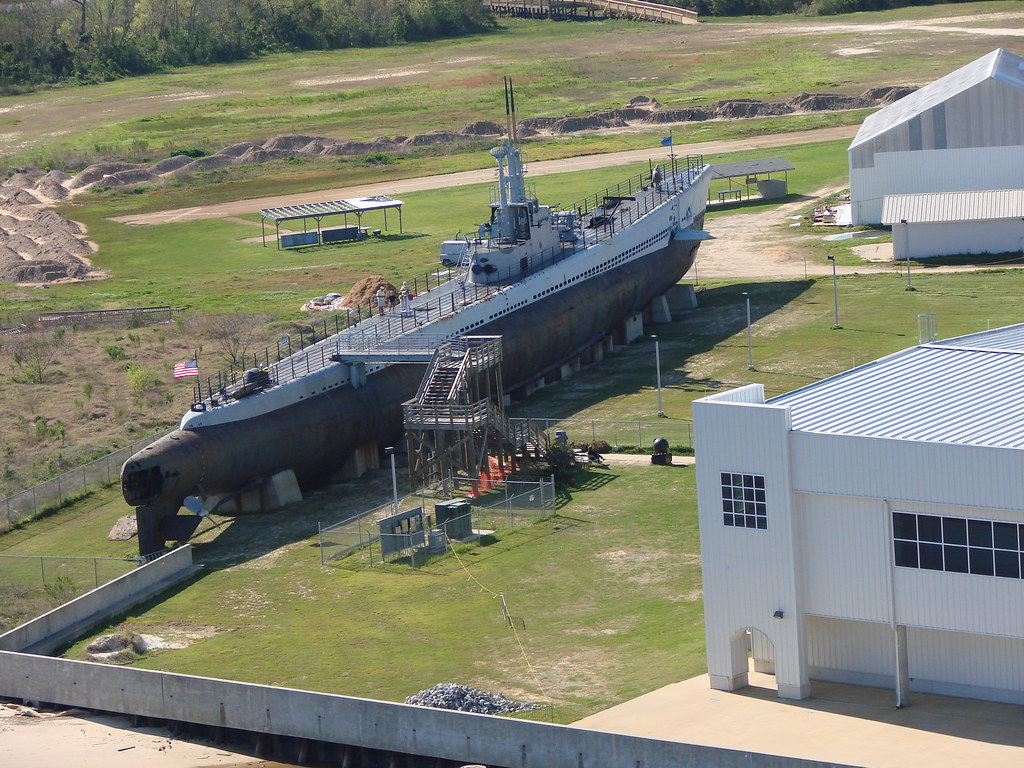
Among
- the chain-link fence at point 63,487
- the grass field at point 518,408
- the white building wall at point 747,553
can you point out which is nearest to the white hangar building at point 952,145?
the grass field at point 518,408

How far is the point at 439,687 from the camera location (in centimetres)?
4100

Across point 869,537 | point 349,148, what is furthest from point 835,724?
point 349,148

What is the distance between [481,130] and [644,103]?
1632 centimetres

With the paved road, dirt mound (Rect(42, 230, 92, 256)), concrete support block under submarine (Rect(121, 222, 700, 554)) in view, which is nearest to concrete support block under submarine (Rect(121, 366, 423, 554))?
concrete support block under submarine (Rect(121, 222, 700, 554))

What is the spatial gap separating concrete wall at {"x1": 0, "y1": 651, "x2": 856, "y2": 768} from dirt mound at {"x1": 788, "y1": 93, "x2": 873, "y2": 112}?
376 feet

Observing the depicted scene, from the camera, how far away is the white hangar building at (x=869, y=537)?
37.5 m

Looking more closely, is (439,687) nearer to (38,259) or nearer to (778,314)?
(778,314)

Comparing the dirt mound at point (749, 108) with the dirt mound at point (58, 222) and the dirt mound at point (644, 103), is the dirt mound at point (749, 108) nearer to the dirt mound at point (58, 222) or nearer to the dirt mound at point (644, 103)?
the dirt mound at point (644, 103)

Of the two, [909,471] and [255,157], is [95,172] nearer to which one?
[255,157]

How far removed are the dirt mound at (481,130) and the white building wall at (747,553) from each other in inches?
4567

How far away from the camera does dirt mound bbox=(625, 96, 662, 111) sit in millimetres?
158250

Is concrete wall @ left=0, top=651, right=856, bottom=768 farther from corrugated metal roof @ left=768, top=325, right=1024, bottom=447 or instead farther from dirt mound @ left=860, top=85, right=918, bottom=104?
dirt mound @ left=860, top=85, right=918, bottom=104

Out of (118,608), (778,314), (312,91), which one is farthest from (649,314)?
(312,91)

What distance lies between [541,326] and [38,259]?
50.7 meters
